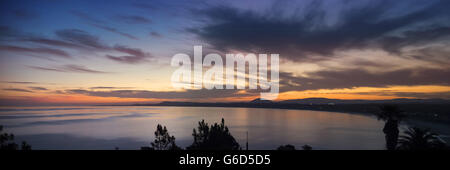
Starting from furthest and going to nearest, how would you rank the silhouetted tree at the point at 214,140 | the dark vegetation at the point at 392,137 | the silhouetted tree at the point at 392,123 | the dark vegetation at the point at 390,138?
the silhouetted tree at the point at 214,140 < the silhouetted tree at the point at 392,123 < the dark vegetation at the point at 392,137 < the dark vegetation at the point at 390,138

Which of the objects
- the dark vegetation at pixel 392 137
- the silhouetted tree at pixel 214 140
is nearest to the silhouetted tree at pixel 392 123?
the dark vegetation at pixel 392 137

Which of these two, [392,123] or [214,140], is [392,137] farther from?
[214,140]

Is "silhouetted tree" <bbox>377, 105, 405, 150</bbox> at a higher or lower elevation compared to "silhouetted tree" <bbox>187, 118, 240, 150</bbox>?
higher

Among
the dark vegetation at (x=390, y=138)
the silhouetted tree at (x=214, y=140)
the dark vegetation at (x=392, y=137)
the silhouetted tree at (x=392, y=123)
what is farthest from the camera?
the silhouetted tree at (x=214, y=140)

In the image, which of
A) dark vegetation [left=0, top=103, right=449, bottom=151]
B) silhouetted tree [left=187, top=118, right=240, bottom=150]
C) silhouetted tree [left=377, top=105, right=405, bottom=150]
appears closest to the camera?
dark vegetation [left=0, top=103, right=449, bottom=151]

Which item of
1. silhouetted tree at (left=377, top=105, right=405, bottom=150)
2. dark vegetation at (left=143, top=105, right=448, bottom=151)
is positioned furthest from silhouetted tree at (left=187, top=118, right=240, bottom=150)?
silhouetted tree at (left=377, top=105, right=405, bottom=150)

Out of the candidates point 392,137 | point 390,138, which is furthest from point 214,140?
point 392,137

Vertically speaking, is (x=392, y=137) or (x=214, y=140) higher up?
(x=392, y=137)

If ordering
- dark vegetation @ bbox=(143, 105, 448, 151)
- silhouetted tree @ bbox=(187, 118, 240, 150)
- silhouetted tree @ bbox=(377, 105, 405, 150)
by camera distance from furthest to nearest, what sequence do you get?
silhouetted tree @ bbox=(187, 118, 240, 150)
silhouetted tree @ bbox=(377, 105, 405, 150)
dark vegetation @ bbox=(143, 105, 448, 151)

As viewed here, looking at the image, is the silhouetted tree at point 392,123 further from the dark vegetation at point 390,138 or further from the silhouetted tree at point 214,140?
the silhouetted tree at point 214,140

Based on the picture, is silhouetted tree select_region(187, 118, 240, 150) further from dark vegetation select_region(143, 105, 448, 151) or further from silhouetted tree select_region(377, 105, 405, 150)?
silhouetted tree select_region(377, 105, 405, 150)
